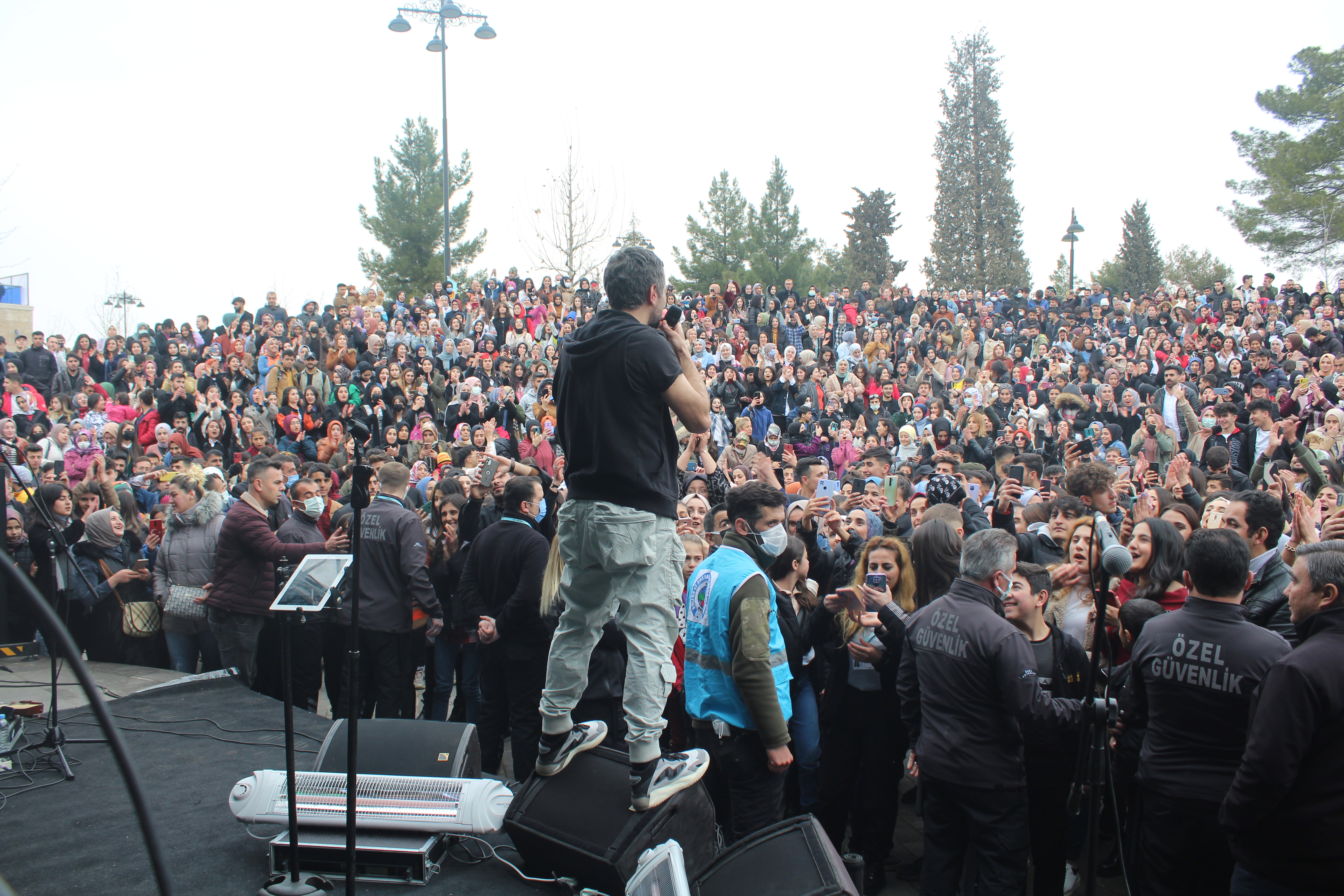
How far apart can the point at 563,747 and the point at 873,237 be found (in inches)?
1801

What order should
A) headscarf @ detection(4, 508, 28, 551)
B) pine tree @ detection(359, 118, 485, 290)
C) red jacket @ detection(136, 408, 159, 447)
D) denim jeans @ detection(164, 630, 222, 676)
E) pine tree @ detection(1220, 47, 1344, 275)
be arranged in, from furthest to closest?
pine tree @ detection(359, 118, 485, 290) < pine tree @ detection(1220, 47, 1344, 275) < red jacket @ detection(136, 408, 159, 447) < headscarf @ detection(4, 508, 28, 551) < denim jeans @ detection(164, 630, 222, 676)

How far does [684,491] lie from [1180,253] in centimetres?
5711

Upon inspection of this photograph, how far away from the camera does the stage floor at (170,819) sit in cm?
304

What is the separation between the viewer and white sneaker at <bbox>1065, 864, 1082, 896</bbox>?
165 inches

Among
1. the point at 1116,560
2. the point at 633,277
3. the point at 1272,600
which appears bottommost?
the point at 1272,600

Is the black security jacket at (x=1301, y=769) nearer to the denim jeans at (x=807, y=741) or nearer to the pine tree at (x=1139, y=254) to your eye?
the denim jeans at (x=807, y=741)

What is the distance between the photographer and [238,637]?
596cm

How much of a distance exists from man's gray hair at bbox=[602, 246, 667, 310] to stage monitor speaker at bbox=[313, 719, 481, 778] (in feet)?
6.63

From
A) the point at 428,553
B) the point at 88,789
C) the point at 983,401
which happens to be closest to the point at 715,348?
the point at 983,401

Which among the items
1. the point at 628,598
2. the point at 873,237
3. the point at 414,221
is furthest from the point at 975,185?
the point at 628,598

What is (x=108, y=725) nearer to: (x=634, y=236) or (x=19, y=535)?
(x=19, y=535)

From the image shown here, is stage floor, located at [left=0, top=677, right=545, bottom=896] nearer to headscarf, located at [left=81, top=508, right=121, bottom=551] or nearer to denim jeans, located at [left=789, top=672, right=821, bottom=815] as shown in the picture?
denim jeans, located at [left=789, top=672, right=821, bottom=815]

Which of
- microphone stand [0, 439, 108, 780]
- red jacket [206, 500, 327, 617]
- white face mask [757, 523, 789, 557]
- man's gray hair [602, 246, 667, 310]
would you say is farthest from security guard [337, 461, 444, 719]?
man's gray hair [602, 246, 667, 310]

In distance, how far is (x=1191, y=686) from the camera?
3.09m
